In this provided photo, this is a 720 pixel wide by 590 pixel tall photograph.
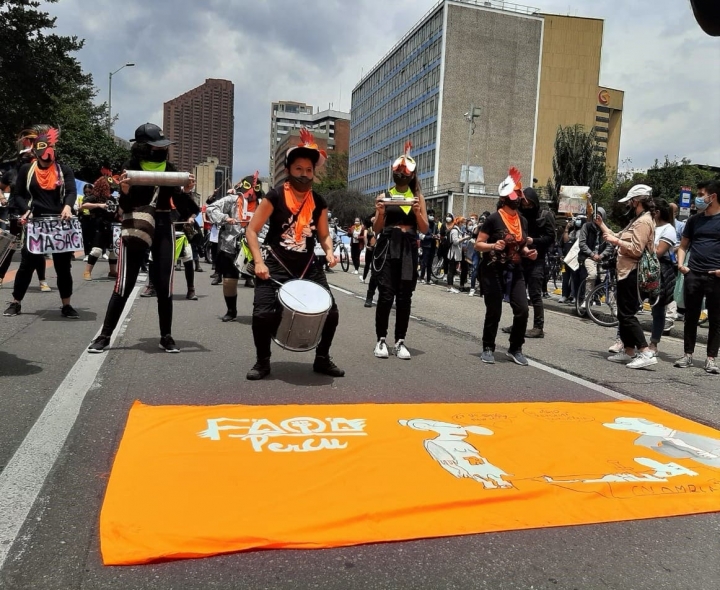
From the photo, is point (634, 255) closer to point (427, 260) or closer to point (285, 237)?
point (285, 237)

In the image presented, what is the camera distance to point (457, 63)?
86.9m

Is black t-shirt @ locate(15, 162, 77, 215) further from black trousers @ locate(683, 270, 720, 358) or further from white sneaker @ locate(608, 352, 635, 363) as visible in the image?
black trousers @ locate(683, 270, 720, 358)

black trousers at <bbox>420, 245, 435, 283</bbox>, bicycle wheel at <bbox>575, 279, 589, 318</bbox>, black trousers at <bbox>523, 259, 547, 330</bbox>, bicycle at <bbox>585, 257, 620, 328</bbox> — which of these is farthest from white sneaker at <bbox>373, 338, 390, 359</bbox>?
black trousers at <bbox>420, 245, 435, 283</bbox>

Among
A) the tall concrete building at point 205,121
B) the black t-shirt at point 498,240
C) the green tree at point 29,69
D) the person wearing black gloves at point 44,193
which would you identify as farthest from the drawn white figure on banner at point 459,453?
the tall concrete building at point 205,121

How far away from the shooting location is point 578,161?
62125 mm

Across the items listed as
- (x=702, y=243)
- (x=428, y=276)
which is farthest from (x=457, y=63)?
(x=702, y=243)

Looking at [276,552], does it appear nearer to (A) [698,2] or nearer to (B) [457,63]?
(A) [698,2]

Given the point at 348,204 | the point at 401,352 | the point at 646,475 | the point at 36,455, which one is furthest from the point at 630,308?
the point at 348,204

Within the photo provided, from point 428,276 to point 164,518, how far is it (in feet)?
54.8

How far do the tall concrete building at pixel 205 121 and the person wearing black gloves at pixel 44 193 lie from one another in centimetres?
14123

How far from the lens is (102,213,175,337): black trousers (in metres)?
6.30

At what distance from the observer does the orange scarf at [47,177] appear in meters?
7.79

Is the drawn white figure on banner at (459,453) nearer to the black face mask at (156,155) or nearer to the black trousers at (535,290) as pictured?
the black face mask at (156,155)

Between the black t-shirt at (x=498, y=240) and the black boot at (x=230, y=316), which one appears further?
the black boot at (x=230, y=316)
